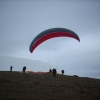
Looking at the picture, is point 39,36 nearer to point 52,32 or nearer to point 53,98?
point 52,32

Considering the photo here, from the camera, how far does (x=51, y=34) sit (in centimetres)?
2322

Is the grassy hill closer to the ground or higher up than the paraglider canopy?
closer to the ground

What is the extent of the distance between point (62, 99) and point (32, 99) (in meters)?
2.48

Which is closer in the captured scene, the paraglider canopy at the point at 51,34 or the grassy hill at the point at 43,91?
the grassy hill at the point at 43,91

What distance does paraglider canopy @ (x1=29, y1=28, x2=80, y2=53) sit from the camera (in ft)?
74.3

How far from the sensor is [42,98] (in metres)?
10.9

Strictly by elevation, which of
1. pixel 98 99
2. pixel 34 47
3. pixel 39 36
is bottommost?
pixel 98 99

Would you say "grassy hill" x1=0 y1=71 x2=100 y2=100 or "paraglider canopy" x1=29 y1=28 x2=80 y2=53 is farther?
"paraglider canopy" x1=29 y1=28 x2=80 y2=53

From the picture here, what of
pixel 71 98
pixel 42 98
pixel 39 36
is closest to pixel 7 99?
pixel 42 98

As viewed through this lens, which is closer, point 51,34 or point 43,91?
point 43,91

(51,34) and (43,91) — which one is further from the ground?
(51,34)

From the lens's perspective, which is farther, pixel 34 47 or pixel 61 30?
pixel 34 47

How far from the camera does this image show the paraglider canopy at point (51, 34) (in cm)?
2264

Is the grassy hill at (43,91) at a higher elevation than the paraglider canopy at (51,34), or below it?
below
